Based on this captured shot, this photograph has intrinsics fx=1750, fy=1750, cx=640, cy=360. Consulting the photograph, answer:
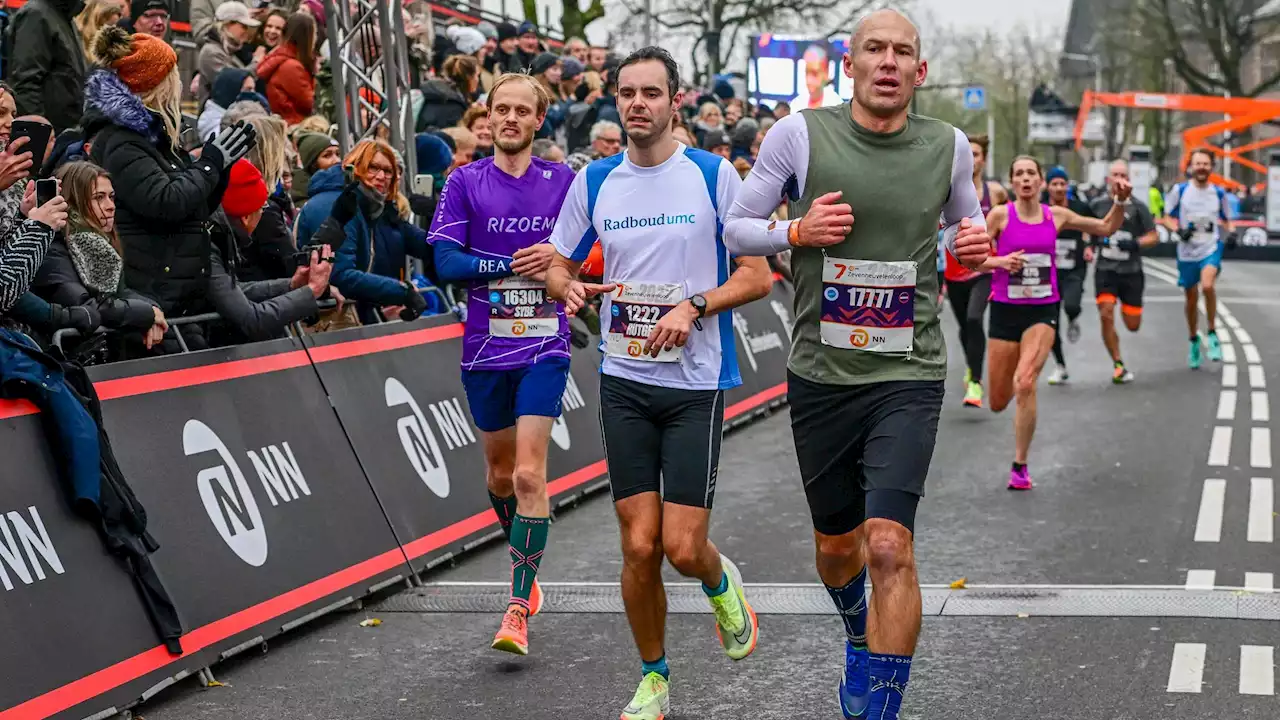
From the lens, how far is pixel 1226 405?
577 inches

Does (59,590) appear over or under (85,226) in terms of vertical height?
under

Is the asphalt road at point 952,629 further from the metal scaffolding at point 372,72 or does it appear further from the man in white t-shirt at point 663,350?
the metal scaffolding at point 372,72

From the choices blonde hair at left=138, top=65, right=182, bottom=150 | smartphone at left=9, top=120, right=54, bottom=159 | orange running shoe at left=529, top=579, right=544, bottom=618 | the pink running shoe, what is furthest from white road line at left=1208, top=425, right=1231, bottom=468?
smartphone at left=9, top=120, right=54, bottom=159

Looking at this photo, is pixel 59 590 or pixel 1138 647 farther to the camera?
pixel 1138 647

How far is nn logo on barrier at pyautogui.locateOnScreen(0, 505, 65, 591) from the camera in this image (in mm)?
5652

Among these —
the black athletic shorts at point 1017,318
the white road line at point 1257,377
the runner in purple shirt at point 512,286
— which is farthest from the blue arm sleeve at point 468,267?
the white road line at point 1257,377

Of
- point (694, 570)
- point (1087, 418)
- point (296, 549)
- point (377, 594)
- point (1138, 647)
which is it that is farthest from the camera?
point (1087, 418)

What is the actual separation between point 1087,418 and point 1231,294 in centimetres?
1669

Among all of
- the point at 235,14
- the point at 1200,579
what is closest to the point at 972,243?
the point at 1200,579

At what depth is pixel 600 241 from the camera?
604cm

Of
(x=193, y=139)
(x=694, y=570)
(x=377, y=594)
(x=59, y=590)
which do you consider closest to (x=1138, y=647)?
(x=694, y=570)

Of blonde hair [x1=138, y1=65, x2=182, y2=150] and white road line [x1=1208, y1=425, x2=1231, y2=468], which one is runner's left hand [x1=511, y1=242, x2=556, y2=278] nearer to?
blonde hair [x1=138, y1=65, x2=182, y2=150]

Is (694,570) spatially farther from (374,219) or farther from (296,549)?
(374,219)

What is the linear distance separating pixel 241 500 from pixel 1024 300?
599cm
